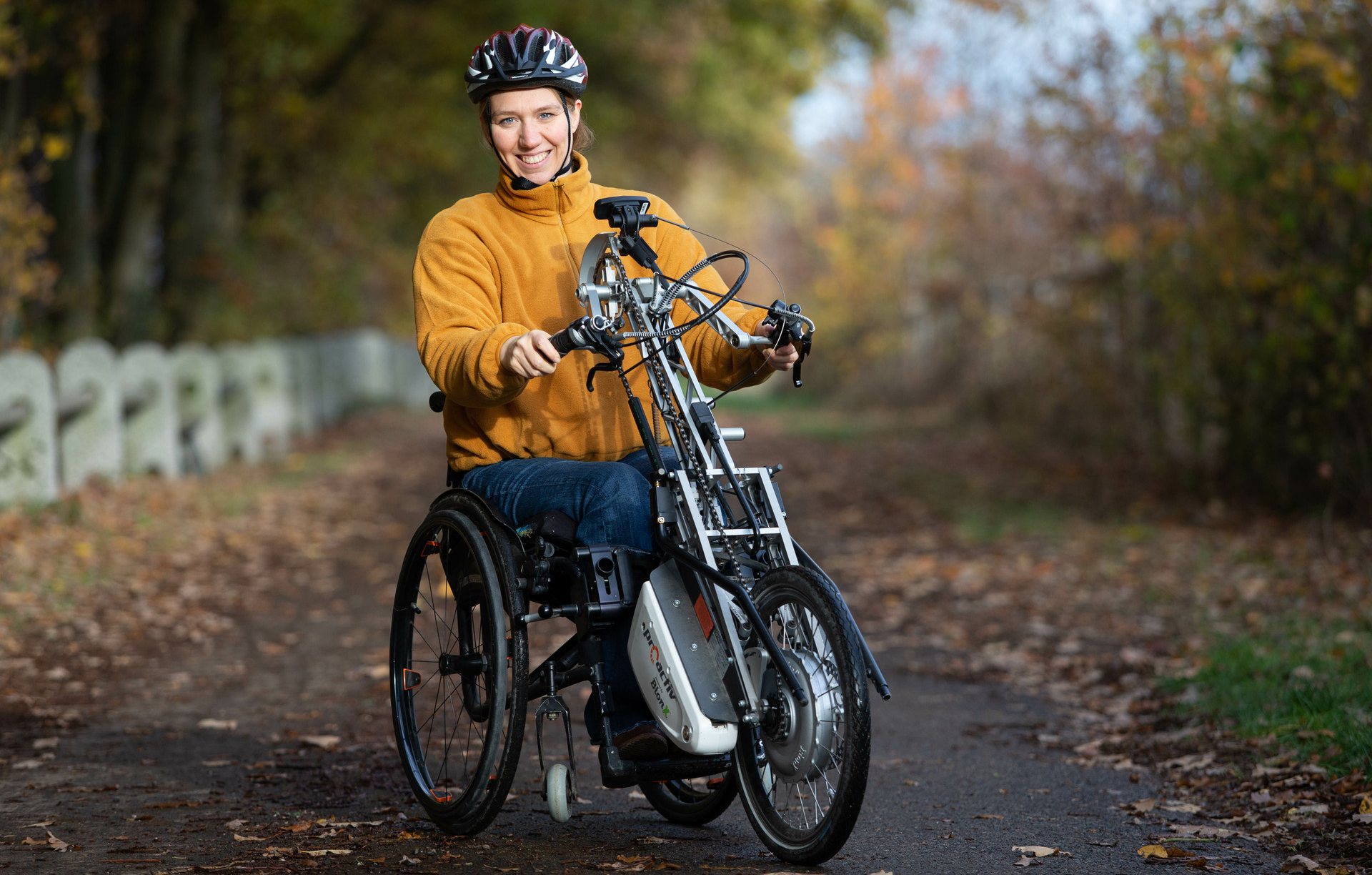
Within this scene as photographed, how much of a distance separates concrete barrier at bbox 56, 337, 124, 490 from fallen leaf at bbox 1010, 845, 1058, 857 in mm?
8106

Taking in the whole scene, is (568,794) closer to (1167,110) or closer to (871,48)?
(1167,110)

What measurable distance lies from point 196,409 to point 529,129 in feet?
33.4

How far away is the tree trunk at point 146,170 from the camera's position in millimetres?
14992

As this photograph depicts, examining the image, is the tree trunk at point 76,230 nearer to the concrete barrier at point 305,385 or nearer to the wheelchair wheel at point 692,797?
the concrete barrier at point 305,385

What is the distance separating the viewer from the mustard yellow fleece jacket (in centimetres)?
395

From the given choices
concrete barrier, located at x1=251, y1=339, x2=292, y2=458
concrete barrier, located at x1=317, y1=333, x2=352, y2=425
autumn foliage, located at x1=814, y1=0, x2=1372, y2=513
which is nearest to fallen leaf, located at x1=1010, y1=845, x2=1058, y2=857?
autumn foliage, located at x1=814, y1=0, x2=1372, y2=513

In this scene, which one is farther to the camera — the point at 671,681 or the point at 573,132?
the point at 573,132

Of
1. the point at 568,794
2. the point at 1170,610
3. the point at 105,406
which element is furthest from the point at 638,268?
the point at 105,406

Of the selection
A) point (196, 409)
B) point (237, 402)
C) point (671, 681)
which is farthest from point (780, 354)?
point (237, 402)

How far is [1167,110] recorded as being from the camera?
11852 millimetres

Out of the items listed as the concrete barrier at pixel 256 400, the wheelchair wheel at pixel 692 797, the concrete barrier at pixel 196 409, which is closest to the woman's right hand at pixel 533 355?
the wheelchair wheel at pixel 692 797

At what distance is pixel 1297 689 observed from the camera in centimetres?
523

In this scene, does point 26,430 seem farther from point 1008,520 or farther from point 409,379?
point 409,379

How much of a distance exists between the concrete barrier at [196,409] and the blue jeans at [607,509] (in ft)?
32.8
